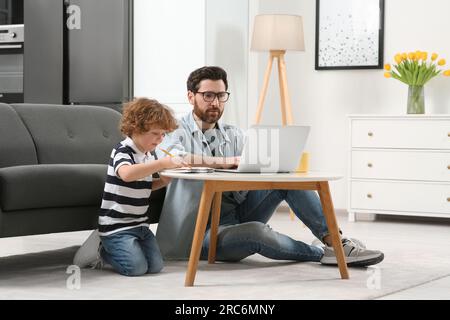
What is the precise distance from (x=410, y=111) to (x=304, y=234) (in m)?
1.32

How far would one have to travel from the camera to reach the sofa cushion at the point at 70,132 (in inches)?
153

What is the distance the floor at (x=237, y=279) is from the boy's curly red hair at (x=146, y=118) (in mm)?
576

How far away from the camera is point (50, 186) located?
333 cm

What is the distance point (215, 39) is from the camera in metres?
5.79

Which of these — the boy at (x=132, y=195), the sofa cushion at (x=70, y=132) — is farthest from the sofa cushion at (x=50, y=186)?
the sofa cushion at (x=70, y=132)

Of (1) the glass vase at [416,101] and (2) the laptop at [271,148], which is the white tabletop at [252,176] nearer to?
(2) the laptop at [271,148]

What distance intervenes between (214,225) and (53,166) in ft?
2.30

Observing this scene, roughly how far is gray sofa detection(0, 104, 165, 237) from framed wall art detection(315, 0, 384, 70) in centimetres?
241

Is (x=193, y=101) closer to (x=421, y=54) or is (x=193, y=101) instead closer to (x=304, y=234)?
(x=304, y=234)

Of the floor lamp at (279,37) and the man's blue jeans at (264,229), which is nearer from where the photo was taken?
the man's blue jeans at (264,229)

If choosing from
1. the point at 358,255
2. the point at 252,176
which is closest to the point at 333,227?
the point at 358,255

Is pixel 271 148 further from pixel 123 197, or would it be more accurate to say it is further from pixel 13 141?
pixel 13 141

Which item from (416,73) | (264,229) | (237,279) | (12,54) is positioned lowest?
(237,279)

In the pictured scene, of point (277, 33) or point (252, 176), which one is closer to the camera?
point (252, 176)
